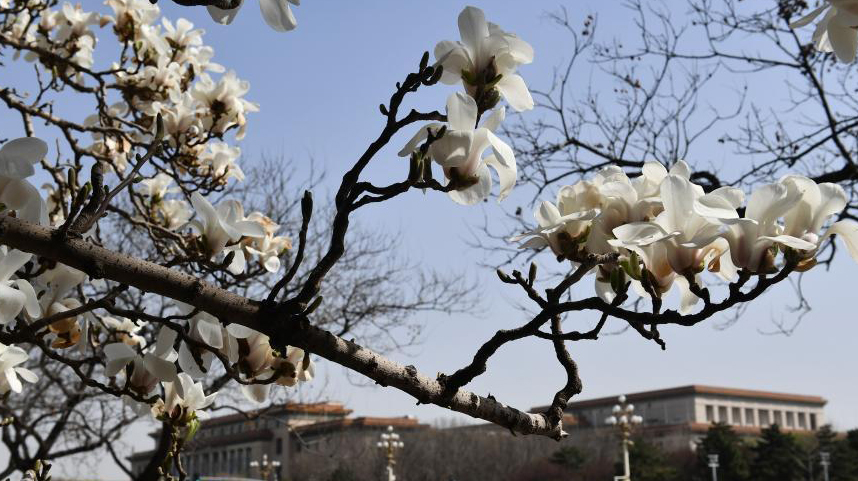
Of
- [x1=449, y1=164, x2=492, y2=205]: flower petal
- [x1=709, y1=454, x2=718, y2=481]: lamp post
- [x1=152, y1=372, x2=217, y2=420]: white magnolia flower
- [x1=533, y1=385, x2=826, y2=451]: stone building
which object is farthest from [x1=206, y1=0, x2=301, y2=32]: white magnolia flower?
[x1=533, y1=385, x2=826, y2=451]: stone building

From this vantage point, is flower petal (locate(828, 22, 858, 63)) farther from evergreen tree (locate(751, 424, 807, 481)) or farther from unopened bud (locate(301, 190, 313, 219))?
evergreen tree (locate(751, 424, 807, 481))

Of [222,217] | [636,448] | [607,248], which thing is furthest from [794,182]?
[636,448]

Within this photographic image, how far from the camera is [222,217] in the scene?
1632 millimetres

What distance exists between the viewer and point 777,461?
135ft

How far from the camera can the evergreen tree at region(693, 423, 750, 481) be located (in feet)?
138

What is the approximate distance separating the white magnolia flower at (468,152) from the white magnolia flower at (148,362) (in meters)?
0.62

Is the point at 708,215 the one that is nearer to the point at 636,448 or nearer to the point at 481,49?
the point at 481,49

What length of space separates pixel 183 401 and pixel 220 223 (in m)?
0.38

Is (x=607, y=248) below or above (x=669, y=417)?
below

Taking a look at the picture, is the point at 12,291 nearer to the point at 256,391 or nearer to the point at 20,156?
the point at 20,156

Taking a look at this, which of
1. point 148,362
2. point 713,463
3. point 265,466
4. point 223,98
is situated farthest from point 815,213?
point 713,463

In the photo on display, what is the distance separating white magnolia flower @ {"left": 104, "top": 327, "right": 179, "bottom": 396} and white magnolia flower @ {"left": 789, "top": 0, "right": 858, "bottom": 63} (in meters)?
1.19

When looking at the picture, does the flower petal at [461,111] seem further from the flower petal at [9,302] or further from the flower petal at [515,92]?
the flower petal at [9,302]

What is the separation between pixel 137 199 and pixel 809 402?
252 feet
